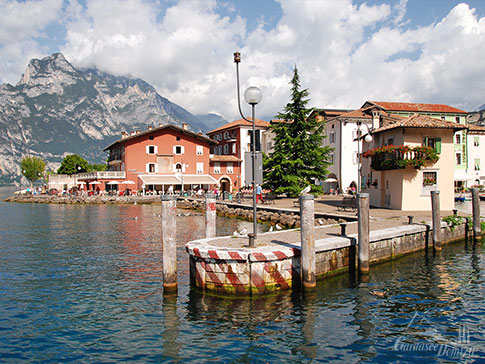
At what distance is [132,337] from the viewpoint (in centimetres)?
863

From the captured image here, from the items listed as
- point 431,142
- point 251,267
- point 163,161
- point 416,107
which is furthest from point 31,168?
point 251,267

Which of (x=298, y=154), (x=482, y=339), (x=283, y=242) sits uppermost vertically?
(x=298, y=154)

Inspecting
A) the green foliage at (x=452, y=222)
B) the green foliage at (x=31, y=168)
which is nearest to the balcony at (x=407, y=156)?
the green foliage at (x=452, y=222)

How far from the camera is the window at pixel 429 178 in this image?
25.8 metres

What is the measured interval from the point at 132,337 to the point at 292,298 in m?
4.32

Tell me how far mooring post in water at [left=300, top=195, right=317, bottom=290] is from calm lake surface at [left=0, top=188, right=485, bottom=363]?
18.4 inches

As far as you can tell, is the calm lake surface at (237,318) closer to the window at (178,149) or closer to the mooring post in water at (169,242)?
the mooring post in water at (169,242)

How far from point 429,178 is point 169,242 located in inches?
820

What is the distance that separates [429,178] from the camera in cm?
2595

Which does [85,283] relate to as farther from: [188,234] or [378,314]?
[188,234]

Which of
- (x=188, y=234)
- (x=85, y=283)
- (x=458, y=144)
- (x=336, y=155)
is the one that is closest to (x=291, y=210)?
(x=188, y=234)

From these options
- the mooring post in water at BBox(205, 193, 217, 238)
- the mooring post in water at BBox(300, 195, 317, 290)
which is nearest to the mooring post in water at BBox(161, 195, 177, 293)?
the mooring post in water at BBox(205, 193, 217, 238)

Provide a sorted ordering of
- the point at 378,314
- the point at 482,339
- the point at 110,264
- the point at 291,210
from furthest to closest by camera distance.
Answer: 1. the point at 291,210
2. the point at 110,264
3. the point at 378,314
4. the point at 482,339

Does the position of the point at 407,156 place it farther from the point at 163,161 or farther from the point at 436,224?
the point at 163,161
